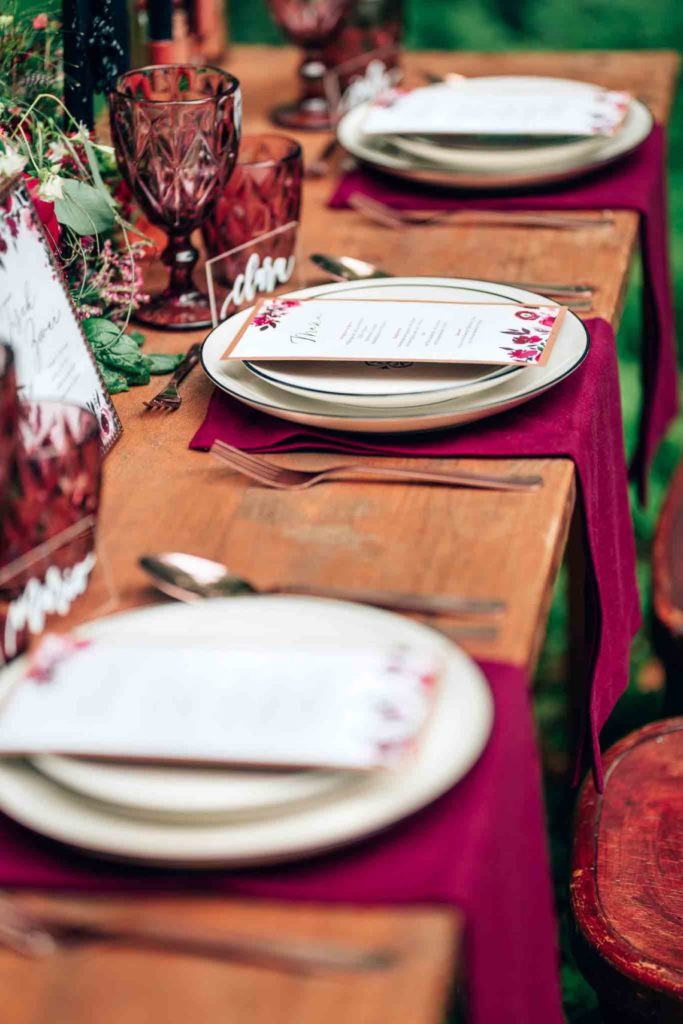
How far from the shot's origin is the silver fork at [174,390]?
1066 millimetres

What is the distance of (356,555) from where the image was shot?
840mm

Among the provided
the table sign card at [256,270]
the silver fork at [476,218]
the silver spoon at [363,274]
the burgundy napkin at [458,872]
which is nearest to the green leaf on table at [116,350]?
the table sign card at [256,270]

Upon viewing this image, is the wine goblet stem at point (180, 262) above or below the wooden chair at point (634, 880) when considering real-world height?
above

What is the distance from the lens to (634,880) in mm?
1109

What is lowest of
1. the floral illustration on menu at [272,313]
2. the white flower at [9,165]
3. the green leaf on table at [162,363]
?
the green leaf on table at [162,363]

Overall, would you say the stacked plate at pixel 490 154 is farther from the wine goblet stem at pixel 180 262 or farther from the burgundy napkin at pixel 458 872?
the burgundy napkin at pixel 458 872

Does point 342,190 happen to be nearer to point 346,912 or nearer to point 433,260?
point 433,260

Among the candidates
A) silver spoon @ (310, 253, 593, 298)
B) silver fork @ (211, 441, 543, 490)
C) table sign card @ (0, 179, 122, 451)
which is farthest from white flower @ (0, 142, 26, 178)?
silver spoon @ (310, 253, 593, 298)

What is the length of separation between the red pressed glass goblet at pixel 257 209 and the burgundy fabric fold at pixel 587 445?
0.26m

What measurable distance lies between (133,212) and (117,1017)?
97 cm

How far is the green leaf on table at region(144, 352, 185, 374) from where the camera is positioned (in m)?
1.13

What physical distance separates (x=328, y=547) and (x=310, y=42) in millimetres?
1168

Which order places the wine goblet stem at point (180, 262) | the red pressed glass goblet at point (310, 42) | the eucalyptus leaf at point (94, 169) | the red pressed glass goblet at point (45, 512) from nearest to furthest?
the red pressed glass goblet at point (45, 512) → the eucalyptus leaf at point (94, 169) → the wine goblet stem at point (180, 262) → the red pressed glass goblet at point (310, 42)

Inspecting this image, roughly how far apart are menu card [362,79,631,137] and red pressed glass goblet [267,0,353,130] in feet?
0.70
